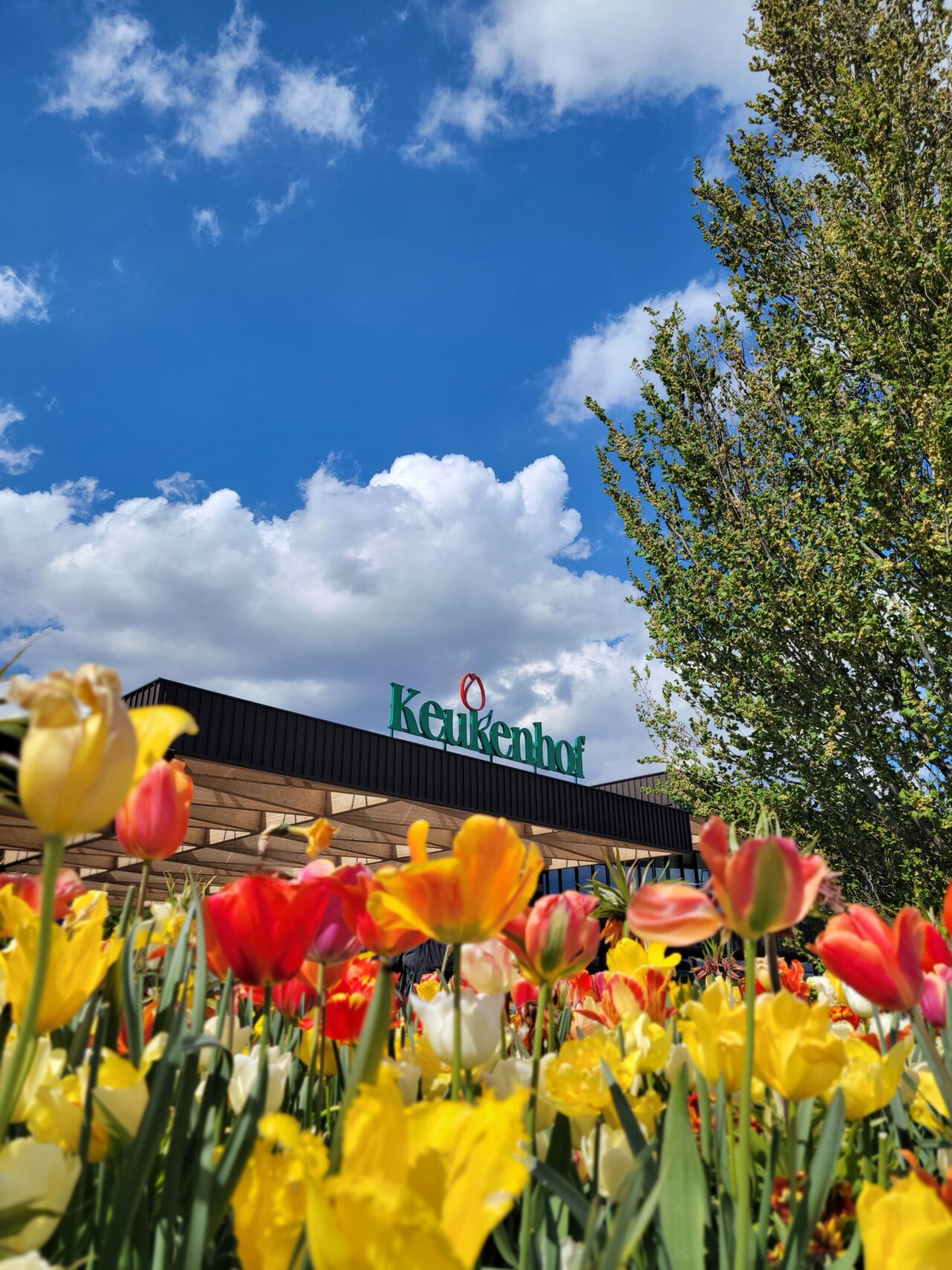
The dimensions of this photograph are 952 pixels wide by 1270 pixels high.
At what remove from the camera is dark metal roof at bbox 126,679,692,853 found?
8.66 meters

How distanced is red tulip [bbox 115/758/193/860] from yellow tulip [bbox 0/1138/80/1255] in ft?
1.32

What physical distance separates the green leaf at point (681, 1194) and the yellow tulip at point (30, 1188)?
38cm

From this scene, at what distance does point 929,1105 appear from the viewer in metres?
0.91

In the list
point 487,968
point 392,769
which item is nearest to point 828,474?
point 392,769

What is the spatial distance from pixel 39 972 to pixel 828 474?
8717mm

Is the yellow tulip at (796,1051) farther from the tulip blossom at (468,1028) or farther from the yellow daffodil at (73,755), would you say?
the yellow daffodil at (73,755)

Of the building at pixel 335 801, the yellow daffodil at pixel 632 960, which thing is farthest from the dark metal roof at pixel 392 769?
the yellow daffodil at pixel 632 960

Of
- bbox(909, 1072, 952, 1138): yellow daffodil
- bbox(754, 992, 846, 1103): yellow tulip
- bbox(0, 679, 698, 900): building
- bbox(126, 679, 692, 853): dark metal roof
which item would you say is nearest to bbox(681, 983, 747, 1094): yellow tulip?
bbox(754, 992, 846, 1103): yellow tulip

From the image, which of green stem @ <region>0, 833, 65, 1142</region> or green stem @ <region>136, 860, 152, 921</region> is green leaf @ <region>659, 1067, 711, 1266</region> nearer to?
green stem @ <region>0, 833, 65, 1142</region>

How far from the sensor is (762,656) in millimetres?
7926

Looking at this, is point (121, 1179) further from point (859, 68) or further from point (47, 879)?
point (859, 68)

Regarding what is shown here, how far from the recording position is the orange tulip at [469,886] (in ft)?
2.04

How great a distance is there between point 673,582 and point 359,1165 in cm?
884

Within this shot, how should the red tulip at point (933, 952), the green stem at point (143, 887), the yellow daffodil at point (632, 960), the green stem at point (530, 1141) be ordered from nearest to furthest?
the green stem at point (530, 1141)
the green stem at point (143, 887)
the red tulip at point (933, 952)
the yellow daffodil at point (632, 960)
